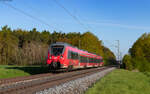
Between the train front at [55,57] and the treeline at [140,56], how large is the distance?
27.7m

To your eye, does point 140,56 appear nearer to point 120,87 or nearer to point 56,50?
point 56,50

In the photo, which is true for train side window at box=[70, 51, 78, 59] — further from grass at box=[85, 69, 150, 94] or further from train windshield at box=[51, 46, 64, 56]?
grass at box=[85, 69, 150, 94]

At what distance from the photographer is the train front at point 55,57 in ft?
75.2

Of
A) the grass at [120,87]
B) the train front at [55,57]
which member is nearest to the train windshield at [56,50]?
the train front at [55,57]

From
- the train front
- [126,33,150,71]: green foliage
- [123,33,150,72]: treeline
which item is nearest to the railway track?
the train front

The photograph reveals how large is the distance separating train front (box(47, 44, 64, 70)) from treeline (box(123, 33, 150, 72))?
27696mm

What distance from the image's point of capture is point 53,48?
23.8 metres

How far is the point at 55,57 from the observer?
75.8 ft

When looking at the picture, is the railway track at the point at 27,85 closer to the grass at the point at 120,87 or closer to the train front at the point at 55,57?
the grass at the point at 120,87

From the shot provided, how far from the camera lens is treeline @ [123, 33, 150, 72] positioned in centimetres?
4769

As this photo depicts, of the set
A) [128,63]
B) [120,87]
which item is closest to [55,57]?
[120,87]

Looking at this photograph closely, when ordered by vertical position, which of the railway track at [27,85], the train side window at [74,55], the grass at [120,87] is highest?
the train side window at [74,55]

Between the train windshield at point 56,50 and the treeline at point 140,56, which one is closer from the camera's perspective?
the train windshield at point 56,50

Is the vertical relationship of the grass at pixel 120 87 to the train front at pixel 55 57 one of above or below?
below
